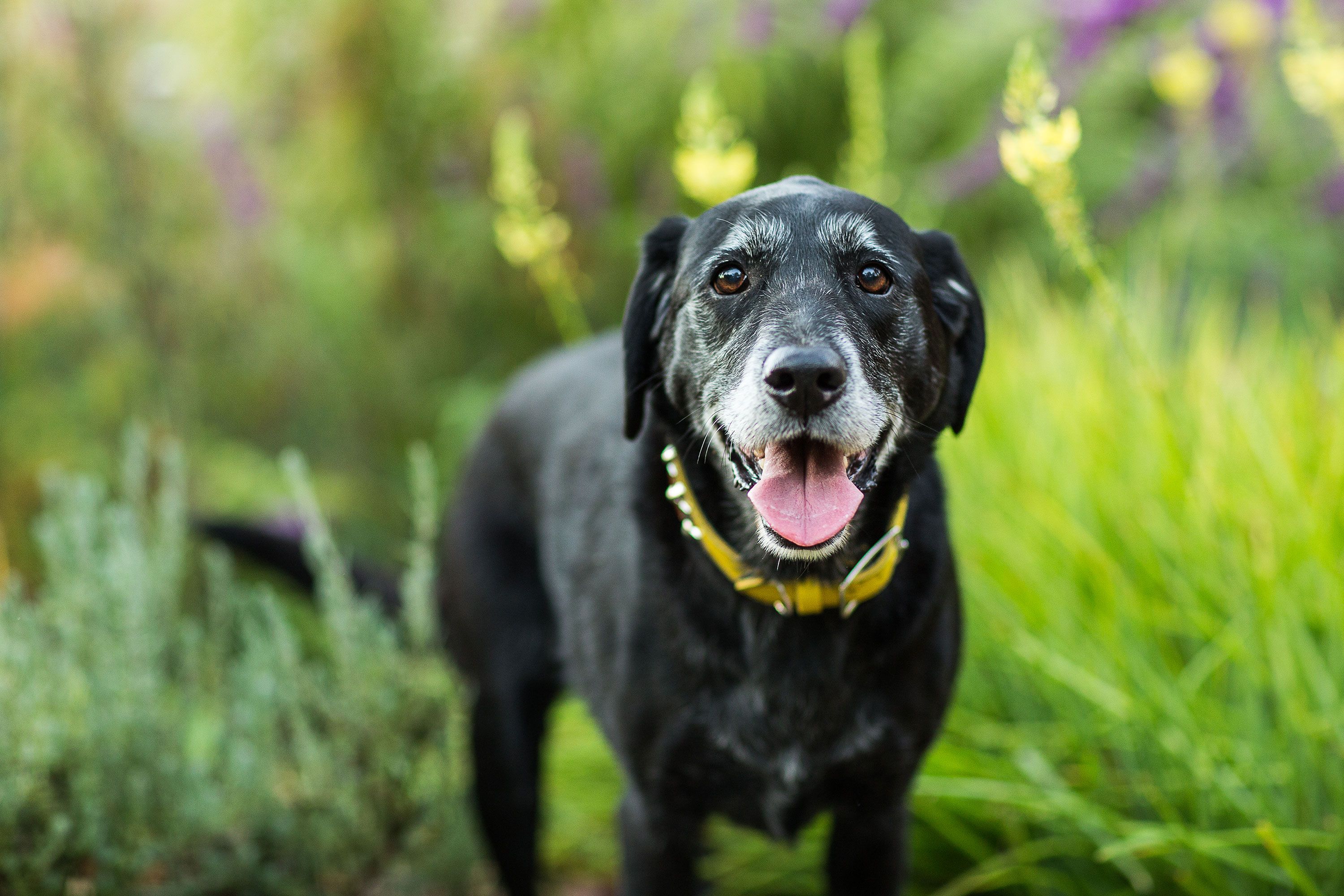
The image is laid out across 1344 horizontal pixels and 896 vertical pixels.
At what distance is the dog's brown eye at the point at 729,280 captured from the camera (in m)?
1.76

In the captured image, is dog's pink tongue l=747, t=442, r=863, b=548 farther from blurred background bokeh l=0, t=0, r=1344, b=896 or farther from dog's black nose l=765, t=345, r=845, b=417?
blurred background bokeh l=0, t=0, r=1344, b=896

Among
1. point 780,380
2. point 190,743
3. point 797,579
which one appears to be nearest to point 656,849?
point 797,579

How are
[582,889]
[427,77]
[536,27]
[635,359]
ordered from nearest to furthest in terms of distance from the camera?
[635,359]
[582,889]
[427,77]
[536,27]

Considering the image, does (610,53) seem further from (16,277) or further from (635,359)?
(635,359)

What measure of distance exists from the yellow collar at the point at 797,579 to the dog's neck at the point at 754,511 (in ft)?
0.07

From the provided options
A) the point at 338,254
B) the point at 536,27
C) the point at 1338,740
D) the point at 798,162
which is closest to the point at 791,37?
the point at 798,162

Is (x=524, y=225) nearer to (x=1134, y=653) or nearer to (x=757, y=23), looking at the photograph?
(x=1134, y=653)

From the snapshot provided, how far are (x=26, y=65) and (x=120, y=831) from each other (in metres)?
2.94

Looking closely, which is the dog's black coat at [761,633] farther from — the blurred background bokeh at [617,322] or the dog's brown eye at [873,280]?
the blurred background bokeh at [617,322]

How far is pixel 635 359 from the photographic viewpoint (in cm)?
193

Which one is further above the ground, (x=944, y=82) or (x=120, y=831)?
(x=944, y=82)

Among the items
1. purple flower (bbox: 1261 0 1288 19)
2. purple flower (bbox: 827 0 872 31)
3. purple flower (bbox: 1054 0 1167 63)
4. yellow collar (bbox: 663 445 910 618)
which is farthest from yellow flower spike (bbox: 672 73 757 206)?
purple flower (bbox: 1261 0 1288 19)

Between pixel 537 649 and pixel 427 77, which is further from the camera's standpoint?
pixel 427 77

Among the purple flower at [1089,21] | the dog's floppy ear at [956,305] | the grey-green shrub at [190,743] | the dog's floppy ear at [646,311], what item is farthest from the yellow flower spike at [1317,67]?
the grey-green shrub at [190,743]
